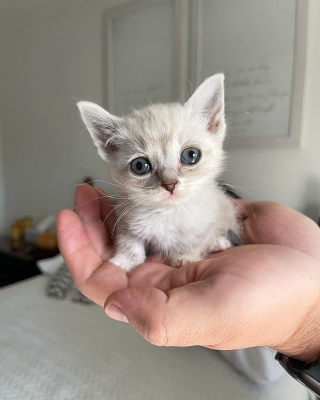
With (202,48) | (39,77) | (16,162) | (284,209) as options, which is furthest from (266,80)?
(16,162)

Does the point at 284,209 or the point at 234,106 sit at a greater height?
the point at 234,106

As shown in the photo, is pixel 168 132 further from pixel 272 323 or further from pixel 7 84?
pixel 7 84

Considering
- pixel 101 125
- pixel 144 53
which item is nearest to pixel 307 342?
pixel 101 125

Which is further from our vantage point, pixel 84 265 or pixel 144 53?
pixel 144 53

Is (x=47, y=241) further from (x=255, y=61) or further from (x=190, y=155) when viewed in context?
(x=190, y=155)

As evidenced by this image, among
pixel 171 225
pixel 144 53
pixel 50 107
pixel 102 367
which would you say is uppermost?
pixel 144 53

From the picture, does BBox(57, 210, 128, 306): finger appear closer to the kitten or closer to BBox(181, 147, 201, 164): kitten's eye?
the kitten
